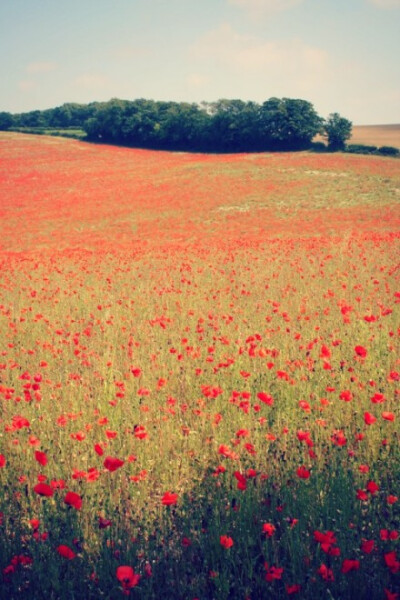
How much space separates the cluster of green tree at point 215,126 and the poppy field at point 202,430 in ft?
154

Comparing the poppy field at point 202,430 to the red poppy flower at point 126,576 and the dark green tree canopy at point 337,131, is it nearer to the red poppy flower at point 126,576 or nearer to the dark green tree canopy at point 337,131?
the red poppy flower at point 126,576

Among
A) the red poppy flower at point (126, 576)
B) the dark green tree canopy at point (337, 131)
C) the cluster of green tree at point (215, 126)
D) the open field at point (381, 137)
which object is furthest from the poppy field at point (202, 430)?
the open field at point (381, 137)

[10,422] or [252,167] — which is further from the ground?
[252,167]

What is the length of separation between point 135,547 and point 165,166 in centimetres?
4397

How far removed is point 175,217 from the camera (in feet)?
84.3

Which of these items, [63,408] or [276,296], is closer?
[63,408]

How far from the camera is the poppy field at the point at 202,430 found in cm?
266

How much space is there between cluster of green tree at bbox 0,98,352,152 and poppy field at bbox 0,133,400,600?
4701 cm

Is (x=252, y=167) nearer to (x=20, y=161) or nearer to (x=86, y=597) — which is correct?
(x=20, y=161)

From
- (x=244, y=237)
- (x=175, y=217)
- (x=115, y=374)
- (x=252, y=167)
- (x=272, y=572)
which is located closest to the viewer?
(x=272, y=572)

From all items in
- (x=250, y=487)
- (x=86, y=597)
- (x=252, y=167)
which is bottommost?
(x=86, y=597)

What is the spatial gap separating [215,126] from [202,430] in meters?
60.8

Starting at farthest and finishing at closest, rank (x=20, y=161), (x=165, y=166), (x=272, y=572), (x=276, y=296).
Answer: (x=20, y=161)
(x=165, y=166)
(x=276, y=296)
(x=272, y=572)

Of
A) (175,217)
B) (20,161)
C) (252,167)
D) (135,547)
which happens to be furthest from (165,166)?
(135,547)
